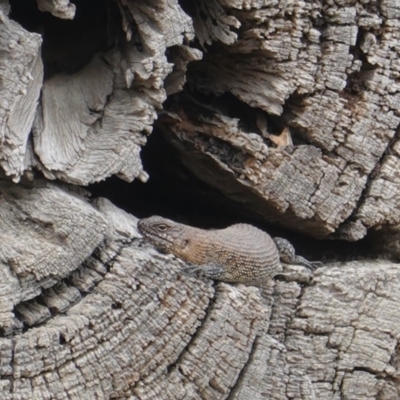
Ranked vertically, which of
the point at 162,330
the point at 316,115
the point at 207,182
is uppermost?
the point at 316,115

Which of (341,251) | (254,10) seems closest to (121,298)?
(254,10)

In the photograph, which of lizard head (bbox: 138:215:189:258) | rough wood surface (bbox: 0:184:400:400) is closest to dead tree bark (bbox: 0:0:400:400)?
rough wood surface (bbox: 0:184:400:400)

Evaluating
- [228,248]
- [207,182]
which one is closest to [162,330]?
[228,248]

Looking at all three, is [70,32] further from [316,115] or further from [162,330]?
[162,330]

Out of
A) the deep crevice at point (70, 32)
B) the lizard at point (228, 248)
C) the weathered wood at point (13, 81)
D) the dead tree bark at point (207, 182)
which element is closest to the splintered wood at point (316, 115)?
the dead tree bark at point (207, 182)

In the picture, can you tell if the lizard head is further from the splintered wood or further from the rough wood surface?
the splintered wood

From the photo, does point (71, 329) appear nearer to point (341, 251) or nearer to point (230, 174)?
point (230, 174)
